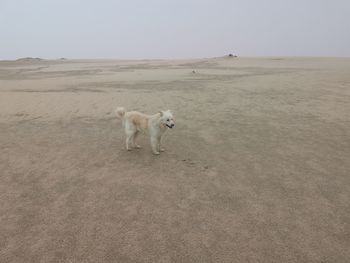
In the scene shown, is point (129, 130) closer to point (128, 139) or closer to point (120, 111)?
point (128, 139)

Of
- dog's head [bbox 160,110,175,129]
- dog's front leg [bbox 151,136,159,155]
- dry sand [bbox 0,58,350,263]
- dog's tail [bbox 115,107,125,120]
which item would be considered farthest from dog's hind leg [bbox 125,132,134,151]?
dog's head [bbox 160,110,175,129]

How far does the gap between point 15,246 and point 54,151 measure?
142 inches

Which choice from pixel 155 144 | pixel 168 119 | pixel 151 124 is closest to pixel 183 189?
pixel 168 119

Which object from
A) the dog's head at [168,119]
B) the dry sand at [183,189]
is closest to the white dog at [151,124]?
the dog's head at [168,119]

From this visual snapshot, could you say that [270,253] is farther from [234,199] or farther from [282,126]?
[282,126]

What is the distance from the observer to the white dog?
6.71m

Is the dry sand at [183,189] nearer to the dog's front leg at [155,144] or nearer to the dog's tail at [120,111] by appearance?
the dog's front leg at [155,144]

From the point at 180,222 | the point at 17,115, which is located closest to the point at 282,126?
the point at 180,222

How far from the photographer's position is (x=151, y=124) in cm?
693

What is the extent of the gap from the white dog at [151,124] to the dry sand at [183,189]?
0.37 metres

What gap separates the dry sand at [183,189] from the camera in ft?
13.2

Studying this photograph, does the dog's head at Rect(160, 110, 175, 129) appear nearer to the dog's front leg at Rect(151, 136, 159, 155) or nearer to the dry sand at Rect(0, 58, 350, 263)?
the dog's front leg at Rect(151, 136, 159, 155)

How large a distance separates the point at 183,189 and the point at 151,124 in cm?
195

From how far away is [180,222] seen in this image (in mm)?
4531
